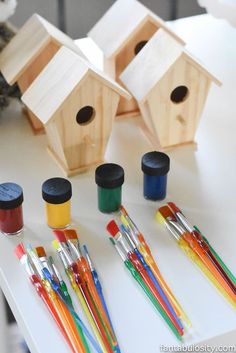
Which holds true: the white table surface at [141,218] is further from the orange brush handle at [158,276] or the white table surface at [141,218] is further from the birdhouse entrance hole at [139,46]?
the birdhouse entrance hole at [139,46]

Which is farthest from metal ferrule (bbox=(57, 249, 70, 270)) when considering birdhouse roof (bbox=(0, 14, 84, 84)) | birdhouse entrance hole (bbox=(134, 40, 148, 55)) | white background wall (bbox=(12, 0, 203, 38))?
white background wall (bbox=(12, 0, 203, 38))

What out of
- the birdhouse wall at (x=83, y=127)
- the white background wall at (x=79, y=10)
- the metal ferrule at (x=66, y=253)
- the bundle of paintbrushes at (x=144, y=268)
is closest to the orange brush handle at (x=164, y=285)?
the bundle of paintbrushes at (x=144, y=268)

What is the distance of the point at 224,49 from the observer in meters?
1.38

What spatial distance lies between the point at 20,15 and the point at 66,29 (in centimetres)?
17

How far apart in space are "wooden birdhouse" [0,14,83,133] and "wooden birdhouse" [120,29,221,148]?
0.12 metres

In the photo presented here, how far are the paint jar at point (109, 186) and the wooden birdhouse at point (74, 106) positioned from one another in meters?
0.09

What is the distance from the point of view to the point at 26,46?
44.7 inches

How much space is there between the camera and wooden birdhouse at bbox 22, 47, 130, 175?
100cm

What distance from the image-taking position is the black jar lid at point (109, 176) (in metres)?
0.96

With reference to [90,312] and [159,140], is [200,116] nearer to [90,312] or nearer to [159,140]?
[159,140]

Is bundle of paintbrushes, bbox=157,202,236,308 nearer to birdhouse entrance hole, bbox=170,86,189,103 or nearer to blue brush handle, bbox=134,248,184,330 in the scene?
blue brush handle, bbox=134,248,184,330

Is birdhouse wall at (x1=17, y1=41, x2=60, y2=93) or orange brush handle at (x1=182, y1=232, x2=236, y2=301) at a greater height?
birdhouse wall at (x1=17, y1=41, x2=60, y2=93)

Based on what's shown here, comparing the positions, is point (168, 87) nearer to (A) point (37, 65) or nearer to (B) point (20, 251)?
(A) point (37, 65)

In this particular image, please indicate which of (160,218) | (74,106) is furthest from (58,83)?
(160,218)
